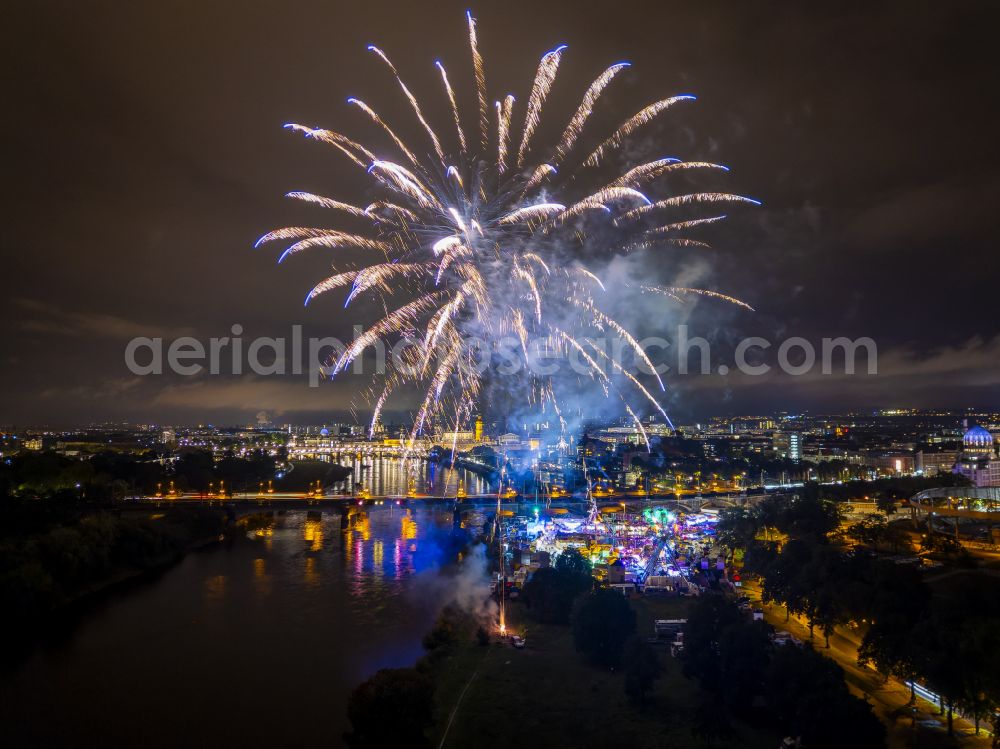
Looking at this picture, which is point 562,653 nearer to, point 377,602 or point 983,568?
point 377,602

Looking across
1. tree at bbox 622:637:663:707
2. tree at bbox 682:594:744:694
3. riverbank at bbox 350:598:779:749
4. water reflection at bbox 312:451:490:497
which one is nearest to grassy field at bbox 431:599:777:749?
riverbank at bbox 350:598:779:749

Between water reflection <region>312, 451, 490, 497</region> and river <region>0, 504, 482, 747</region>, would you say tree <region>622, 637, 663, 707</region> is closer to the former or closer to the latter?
river <region>0, 504, 482, 747</region>

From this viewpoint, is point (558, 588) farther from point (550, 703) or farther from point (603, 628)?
point (550, 703)

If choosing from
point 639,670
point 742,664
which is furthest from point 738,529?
point 639,670

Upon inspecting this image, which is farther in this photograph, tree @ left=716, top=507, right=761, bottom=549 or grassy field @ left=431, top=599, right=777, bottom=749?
tree @ left=716, top=507, right=761, bottom=549

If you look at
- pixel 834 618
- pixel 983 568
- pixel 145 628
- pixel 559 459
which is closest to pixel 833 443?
pixel 559 459

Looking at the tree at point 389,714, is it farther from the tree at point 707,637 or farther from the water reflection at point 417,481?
the water reflection at point 417,481
